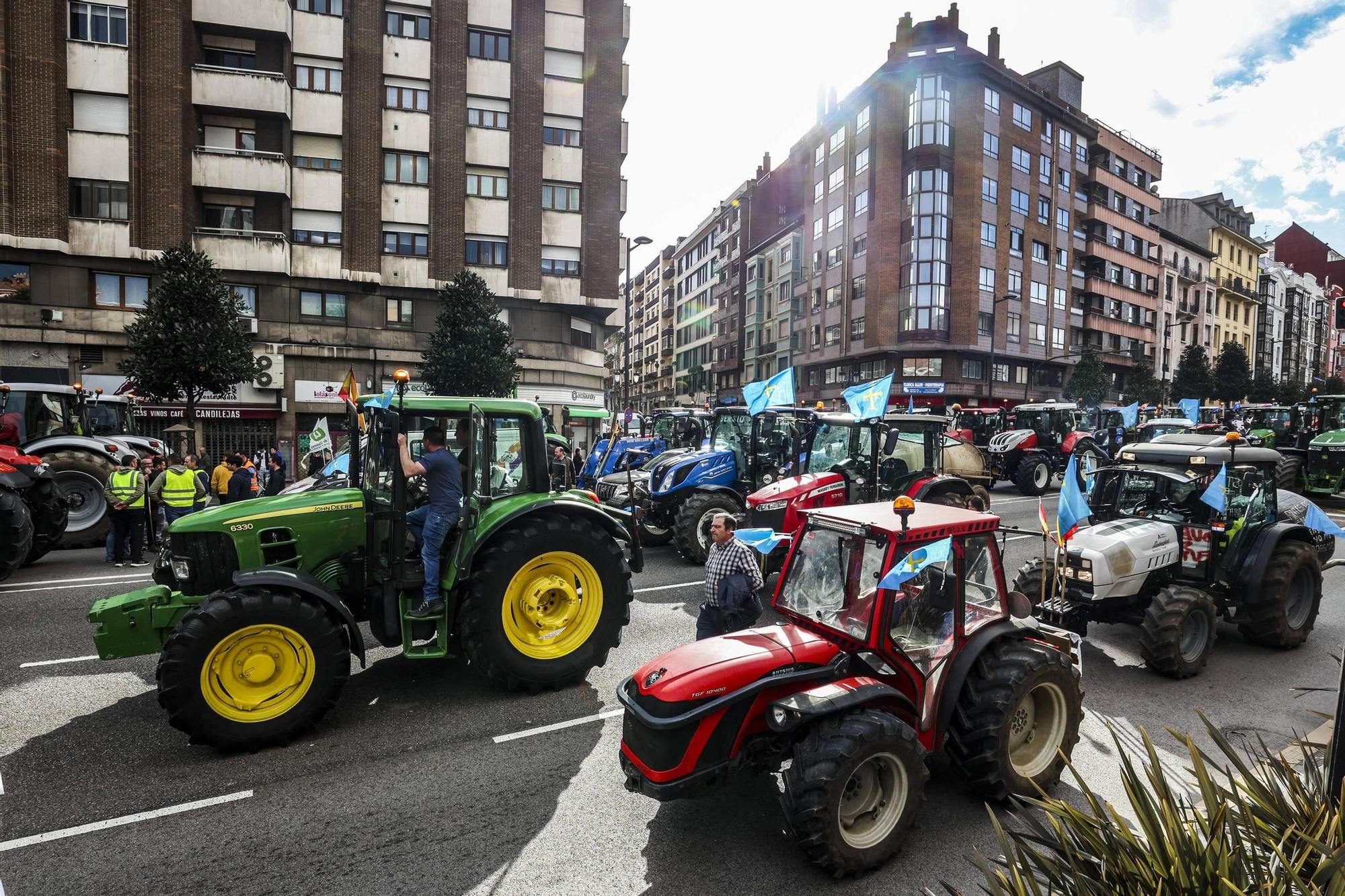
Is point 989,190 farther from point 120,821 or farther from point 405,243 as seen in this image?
point 120,821

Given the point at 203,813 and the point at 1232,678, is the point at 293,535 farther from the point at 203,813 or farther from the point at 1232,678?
the point at 1232,678

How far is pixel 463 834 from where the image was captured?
4.07 m

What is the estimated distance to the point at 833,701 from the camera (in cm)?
369

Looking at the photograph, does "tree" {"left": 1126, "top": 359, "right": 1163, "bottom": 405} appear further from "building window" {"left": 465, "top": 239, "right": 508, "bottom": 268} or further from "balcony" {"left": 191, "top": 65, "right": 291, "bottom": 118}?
"balcony" {"left": 191, "top": 65, "right": 291, "bottom": 118}

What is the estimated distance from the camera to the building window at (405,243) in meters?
28.0

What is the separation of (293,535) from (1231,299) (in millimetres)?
81829

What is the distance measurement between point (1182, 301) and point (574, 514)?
6895cm

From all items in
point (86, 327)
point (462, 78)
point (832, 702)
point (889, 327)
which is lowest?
point (832, 702)

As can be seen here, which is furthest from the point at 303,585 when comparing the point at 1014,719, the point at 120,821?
the point at 1014,719

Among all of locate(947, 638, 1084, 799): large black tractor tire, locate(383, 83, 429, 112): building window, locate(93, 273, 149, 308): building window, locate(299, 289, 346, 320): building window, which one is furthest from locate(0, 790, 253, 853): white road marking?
locate(383, 83, 429, 112): building window

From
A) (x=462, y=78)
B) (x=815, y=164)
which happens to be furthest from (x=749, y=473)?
(x=815, y=164)

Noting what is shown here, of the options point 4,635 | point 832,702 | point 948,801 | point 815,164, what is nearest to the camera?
point 832,702

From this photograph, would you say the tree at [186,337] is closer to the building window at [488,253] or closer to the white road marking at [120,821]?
the building window at [488,253]

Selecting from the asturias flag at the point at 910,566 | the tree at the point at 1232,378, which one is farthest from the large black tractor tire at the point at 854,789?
the tree at the point at 1232,378
